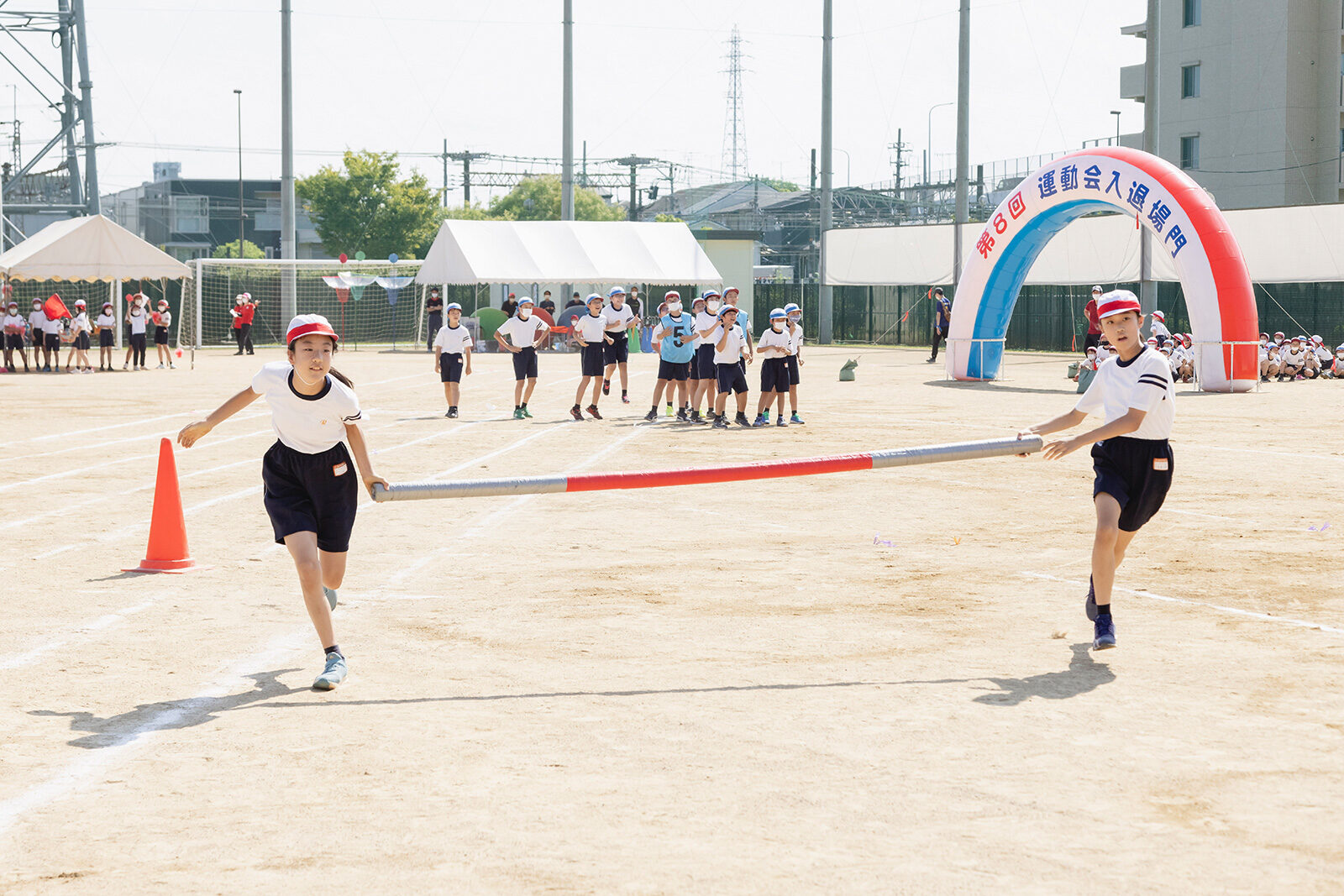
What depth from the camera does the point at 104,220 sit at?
37.5 metres

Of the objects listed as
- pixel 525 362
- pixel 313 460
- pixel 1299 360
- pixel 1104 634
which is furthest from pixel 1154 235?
pixel 313 460

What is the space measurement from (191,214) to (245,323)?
67312 millimetres

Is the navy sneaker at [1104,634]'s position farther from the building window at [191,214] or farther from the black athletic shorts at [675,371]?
the building window at [191,214]

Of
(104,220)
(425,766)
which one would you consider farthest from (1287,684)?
(104,220)

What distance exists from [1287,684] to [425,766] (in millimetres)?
3901

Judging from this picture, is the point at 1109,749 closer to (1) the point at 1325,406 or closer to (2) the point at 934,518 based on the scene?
(2) the point at 934,518

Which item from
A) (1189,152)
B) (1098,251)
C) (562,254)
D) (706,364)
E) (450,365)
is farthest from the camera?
(1189,152)

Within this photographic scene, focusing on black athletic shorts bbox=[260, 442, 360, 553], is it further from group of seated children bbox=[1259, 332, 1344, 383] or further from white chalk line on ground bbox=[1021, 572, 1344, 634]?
group of seated children bbox=[1259, 332, 1344, 383]

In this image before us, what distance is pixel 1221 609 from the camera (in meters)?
8.25

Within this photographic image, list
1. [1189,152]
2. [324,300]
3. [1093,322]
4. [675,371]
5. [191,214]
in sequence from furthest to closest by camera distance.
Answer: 1. [191,214]
2. [1189,152]
3. [324,300]
4. [1093,322]
5. [675,371]

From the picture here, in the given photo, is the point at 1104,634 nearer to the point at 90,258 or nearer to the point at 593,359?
the point at 593,359

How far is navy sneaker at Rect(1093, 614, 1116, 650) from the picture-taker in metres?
7.16

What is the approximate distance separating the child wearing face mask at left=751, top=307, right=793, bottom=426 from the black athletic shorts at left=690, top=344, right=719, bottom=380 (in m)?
0.71

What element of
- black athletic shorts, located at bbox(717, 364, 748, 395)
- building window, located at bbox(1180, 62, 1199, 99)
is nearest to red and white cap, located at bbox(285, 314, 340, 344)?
black athletic shorts, located at bbox(717, 364, 748, 395)
